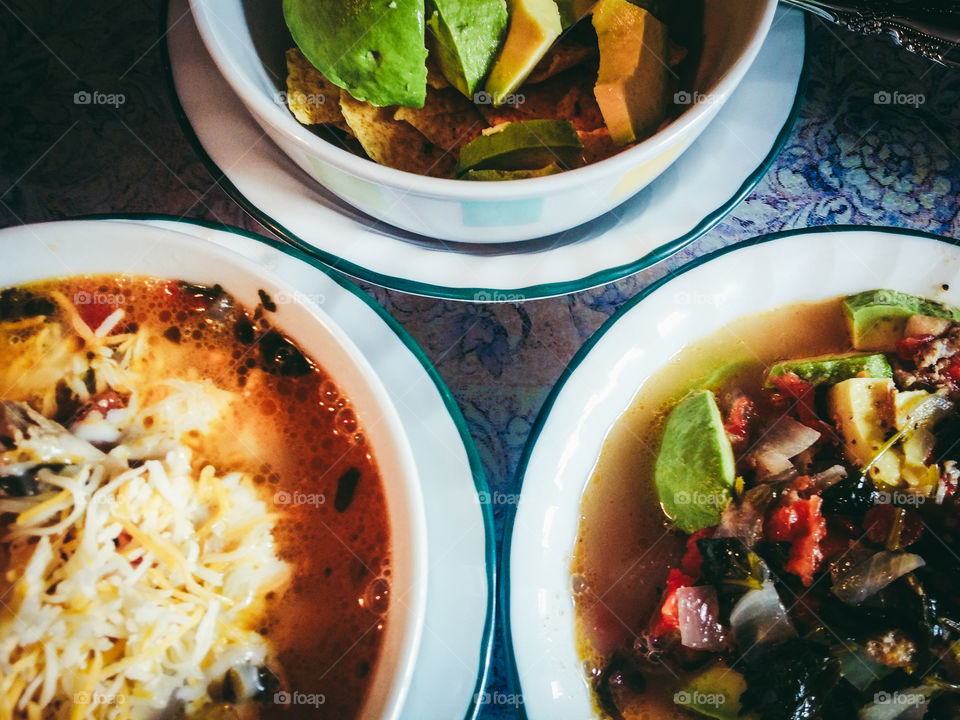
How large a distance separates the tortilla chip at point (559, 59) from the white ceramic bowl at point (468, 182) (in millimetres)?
137

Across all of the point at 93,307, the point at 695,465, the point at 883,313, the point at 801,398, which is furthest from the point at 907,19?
the point at 93,307

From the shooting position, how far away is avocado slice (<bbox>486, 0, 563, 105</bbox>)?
774mm

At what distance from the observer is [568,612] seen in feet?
3.30

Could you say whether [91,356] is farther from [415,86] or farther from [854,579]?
[854,579]

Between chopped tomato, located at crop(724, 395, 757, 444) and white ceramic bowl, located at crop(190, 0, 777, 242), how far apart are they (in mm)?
386

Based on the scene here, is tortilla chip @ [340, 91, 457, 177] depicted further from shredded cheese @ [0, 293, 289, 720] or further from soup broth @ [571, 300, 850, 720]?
soup broth @ [571, 300, 850, 720]

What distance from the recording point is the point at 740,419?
105 centimetres

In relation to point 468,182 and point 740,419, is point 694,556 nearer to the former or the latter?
point 740,419

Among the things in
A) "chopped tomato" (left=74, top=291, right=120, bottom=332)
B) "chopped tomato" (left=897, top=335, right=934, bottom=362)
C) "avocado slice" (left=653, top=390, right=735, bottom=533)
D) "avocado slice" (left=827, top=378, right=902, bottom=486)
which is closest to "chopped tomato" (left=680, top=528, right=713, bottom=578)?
"avocado slice" (left=653, top=390, right=735, bottom=533)

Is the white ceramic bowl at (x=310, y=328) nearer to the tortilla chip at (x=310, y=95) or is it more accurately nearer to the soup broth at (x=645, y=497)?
the tortilla chip at (x=310, y=95)

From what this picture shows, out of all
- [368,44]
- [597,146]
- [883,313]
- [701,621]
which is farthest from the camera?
[883,313]

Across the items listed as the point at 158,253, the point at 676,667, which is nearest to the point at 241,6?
the point at 158,253

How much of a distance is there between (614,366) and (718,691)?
45 cm

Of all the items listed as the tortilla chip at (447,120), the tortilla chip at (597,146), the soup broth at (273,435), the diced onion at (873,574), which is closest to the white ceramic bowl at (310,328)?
the soup broth at (273,435)
